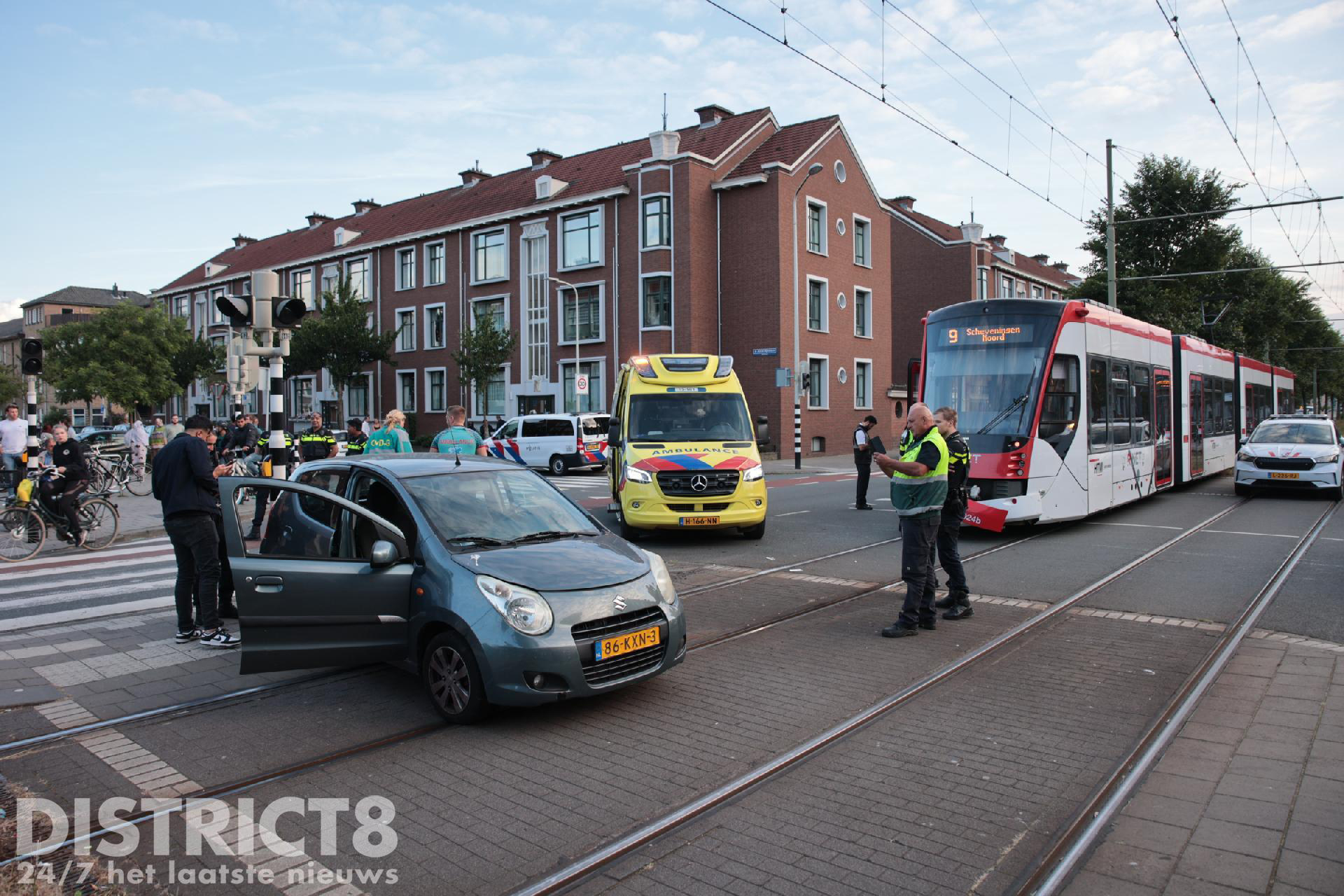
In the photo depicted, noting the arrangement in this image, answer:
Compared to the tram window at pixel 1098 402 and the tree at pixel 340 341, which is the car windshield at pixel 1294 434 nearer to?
the tram window at pixel 1098 402

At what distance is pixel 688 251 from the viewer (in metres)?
36.4

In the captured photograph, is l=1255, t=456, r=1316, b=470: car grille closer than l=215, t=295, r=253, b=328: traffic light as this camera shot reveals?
No

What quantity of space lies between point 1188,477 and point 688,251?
21675 millimetres

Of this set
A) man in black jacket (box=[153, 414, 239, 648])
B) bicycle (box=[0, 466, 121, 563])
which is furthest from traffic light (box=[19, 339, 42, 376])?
man in black jacket (box=[153, 414, 239, 648])

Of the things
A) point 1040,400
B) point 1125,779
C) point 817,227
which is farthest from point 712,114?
point 1125,779

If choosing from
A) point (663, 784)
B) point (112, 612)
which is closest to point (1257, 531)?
point (663, 784)

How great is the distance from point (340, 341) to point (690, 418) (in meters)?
35.1

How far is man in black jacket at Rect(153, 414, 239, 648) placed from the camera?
6.98m

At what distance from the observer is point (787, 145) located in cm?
3834

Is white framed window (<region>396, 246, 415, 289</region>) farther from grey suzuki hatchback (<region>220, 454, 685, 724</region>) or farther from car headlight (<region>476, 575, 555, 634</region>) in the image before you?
car headlight (<region>476, 575, 555, 634</region>)

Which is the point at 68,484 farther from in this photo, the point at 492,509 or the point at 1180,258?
the point at 1180,258

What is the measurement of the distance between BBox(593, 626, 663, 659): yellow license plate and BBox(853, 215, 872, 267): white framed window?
38.5 metres

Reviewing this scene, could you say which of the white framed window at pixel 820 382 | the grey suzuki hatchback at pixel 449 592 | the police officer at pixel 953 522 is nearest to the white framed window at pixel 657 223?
the white framed window at pixel 820 382

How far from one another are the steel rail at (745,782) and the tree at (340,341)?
1622 inches
